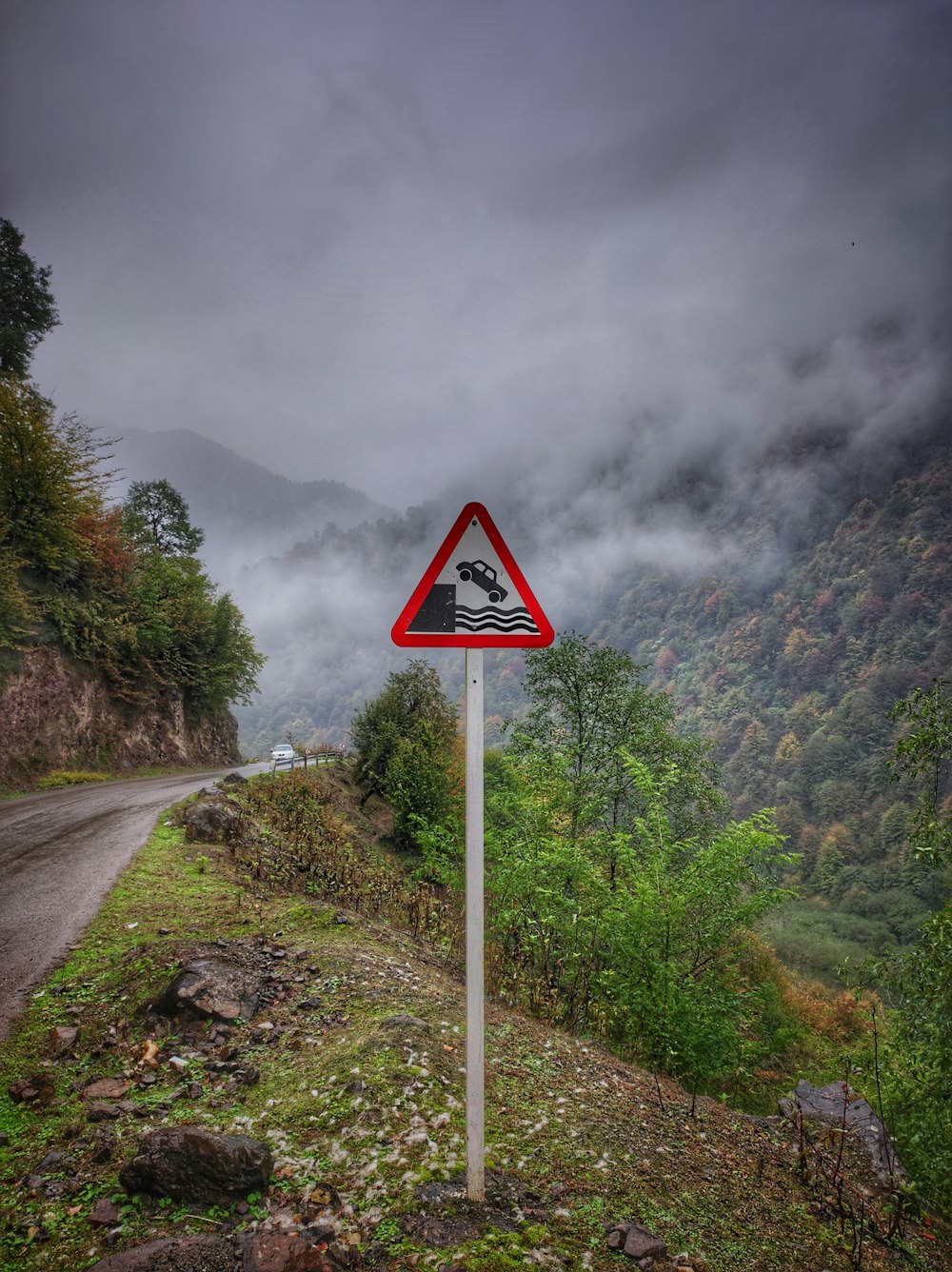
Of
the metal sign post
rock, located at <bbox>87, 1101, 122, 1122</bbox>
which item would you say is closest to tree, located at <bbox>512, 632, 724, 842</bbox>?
rock, located at <bbox>87, 1101, 122, 1122</bbox>

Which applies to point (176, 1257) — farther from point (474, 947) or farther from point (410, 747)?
point (410, 747)

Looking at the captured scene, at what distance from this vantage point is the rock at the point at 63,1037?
3887 mm

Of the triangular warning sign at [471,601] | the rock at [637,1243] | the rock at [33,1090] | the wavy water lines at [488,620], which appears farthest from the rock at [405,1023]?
the wavy water lines at [488,620]

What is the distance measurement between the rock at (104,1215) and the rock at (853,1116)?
533cm

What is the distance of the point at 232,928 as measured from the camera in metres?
5.85

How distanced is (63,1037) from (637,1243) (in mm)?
3966

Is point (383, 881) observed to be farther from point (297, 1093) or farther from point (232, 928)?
point (297, 1093)

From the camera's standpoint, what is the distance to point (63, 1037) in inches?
156

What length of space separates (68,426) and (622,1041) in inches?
987

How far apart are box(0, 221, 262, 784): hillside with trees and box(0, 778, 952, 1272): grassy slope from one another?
1714 centimetres

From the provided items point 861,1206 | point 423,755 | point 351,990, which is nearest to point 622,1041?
point 861,1206

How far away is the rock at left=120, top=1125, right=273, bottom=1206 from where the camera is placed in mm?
2646

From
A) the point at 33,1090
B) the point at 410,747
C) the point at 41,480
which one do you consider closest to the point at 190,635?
the point at 41,480

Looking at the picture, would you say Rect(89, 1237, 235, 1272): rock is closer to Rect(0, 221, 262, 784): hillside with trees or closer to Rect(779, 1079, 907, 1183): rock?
Rect(779, 1079, 907, 1183): rock
